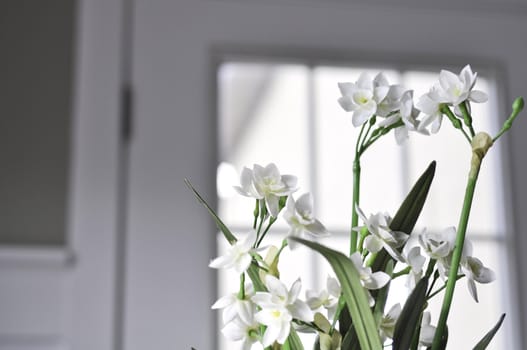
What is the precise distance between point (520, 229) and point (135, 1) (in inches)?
32.6

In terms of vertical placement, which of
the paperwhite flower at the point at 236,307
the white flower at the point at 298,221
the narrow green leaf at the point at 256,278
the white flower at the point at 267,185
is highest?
A: the white flower at the point at 267,185

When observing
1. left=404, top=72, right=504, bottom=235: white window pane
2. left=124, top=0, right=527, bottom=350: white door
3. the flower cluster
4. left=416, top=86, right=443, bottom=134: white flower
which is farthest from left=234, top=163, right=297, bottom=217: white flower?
left=404, top=72, right=504, bottom=235: white window pane

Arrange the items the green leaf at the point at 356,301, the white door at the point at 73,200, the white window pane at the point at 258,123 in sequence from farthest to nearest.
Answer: the white window pane at the point at 258,123 < the white door at the point at 73,200 < the green leaf at the point at 356,301

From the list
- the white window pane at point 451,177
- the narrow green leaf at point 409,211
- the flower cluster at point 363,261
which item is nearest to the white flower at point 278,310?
the flower cluster at point 363,261

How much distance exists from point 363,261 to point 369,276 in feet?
0.09

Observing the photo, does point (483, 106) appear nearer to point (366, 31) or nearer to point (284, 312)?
point (366, 31)

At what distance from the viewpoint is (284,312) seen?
540 millimetres

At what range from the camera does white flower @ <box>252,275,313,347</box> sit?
1.77 feet

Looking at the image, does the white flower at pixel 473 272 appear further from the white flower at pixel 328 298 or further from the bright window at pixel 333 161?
the bright window at pixel 333 161

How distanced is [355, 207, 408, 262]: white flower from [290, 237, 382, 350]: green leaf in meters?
0.04

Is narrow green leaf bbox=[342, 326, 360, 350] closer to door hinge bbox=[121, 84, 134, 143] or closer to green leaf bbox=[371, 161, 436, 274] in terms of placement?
green leaf bbox=[371, 161, 436, 274]

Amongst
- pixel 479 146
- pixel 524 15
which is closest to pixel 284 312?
pixel 479 146

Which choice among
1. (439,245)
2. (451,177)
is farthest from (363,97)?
(451,177)

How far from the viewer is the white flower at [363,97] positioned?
0.61 metres
